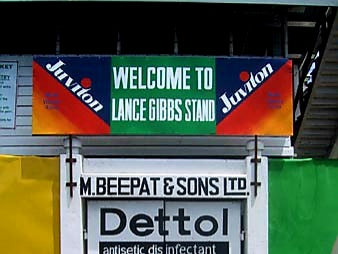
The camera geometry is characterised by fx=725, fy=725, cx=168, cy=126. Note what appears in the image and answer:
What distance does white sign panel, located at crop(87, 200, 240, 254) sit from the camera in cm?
838

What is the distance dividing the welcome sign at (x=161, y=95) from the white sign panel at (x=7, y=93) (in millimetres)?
1326

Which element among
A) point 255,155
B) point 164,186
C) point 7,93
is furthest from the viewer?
point 7,93

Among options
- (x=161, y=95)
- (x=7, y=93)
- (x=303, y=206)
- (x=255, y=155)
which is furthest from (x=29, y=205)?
(x=303, y=206)

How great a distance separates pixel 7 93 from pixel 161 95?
244cm

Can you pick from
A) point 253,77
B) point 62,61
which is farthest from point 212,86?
point 62,61

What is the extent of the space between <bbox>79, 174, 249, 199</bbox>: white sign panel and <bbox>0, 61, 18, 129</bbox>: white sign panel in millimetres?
2157

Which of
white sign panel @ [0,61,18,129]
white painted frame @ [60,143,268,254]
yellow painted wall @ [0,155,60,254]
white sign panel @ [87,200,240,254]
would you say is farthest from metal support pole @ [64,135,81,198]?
white sign panel @ [0,61,18,129]

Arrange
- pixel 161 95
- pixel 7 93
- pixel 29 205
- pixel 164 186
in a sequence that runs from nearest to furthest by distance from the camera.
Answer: pixel 29 205 → pixel 164 186 → pixel 161 95 → pixel 7 93

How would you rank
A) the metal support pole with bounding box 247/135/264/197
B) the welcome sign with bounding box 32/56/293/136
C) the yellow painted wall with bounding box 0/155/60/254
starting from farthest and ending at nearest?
the welcome sign with bounding box 32/56/293/136, the metal support pole with bounding box 247/135/264/197, the yellow painted wall with bounding box 0/155/60/254

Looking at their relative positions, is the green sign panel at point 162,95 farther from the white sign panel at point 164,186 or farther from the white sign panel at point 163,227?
the white sign panel at point 163,227

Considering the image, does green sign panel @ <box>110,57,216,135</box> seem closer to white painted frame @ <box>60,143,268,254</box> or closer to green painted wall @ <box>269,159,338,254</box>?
white painted frame @ <box>60,143,268,254</box>

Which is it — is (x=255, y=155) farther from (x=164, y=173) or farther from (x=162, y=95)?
(x=162, y=95)

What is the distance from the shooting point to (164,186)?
8.43m

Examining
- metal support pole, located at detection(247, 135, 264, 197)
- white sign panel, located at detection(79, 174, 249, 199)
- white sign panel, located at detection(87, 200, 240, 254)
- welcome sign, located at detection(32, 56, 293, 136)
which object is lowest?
white sign panel, located at detection(87, 200, 240, 254)
